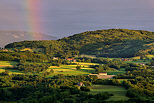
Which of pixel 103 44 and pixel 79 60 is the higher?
pixel 103 44

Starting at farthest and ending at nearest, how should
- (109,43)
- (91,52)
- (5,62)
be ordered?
(109,43) < (91,52) < (5,62)

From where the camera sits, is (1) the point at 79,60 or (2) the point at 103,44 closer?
(1) the point at 79,60

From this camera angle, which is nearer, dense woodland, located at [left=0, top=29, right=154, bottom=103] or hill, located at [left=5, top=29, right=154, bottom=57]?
dense woodland, located at [left=0, top=29, right=154, bottom=103]

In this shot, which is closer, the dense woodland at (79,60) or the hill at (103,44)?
the dense woodland at (79,60)

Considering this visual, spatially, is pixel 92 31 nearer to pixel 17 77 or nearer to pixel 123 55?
pixel 123 55

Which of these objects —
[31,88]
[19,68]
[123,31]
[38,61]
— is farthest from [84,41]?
[31,88]

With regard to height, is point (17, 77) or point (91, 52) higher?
point (91, 52)

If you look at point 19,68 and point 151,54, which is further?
point 151,54
